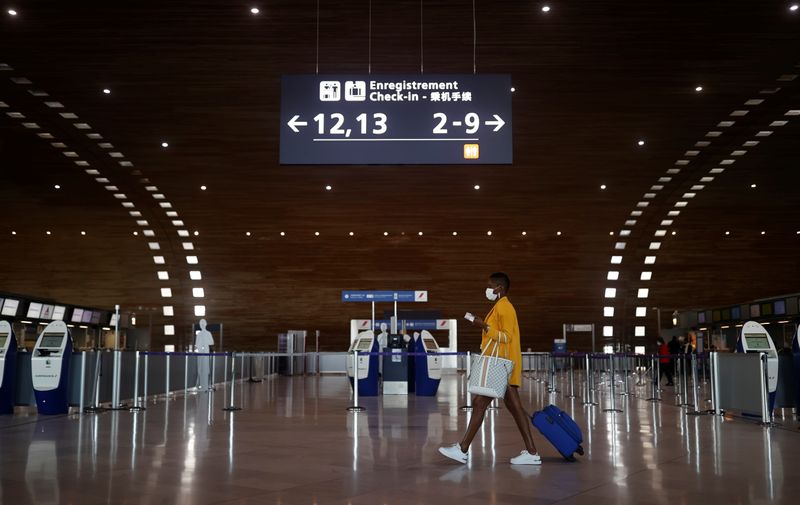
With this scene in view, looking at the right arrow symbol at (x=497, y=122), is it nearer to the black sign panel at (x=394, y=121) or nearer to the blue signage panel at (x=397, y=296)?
the black sign panel at (x=394, y=121)

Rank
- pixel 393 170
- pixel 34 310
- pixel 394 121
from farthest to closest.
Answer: pixel 34 310
pixel 393 170
pixel 394 121

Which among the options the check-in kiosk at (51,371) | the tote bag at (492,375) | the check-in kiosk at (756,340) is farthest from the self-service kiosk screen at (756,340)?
the check-in kiosk at (51,371)

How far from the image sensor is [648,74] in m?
15.7

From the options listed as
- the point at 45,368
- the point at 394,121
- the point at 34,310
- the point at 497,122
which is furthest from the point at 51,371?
the point at 34,310

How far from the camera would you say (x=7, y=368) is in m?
11.2

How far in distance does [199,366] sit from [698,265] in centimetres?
2361

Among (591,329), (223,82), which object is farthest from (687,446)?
(591,329)

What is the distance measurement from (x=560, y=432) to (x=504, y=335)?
97cm

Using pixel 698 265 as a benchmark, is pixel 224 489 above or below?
below

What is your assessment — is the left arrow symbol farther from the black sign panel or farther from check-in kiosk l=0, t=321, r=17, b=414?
check-in kiosk l=0, t=321, r=17, b=414

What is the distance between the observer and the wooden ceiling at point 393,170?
1357 cm

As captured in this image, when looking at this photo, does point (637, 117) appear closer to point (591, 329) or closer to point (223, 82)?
point (223, 82)

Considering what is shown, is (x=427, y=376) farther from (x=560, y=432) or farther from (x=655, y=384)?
(x=560, y=432)

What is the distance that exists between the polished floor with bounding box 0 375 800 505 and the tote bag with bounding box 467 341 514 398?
61 centimetres
